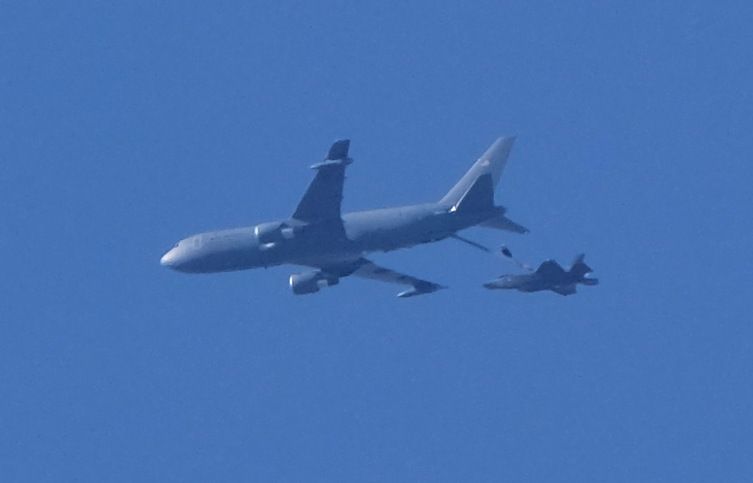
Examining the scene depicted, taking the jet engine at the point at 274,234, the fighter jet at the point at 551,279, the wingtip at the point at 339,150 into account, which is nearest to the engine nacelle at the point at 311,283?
the jet engine at the point at 274,234

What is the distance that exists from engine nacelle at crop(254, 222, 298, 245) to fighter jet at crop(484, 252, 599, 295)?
35.2 feet

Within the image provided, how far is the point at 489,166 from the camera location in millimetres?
121312

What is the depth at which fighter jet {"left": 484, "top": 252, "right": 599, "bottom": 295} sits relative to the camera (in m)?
118

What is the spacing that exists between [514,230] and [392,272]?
939 centimetres

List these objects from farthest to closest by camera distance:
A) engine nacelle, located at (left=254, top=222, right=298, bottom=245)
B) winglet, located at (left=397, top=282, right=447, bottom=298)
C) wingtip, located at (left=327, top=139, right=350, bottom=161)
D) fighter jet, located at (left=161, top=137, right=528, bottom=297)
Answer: winglet, located at (left=397, top=282, right=447, bottom=298) → engine nacelle, located at (left=254, top=222, right=298, bottom=245) → fighter jet, located at (left=161, top=137, right=528, bottom=297) → wingtip, located at (left=327, top=139, right=350, bottom=161)

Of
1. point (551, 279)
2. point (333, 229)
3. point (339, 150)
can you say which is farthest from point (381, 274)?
point (339, 150)

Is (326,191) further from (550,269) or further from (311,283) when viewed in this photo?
(550,269)

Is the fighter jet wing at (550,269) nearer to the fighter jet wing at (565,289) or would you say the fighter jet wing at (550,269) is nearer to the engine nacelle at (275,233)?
the fighter jet wing at (565,289)

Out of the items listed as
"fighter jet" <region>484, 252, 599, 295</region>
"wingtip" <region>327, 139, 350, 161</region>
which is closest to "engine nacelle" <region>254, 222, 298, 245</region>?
"wingtip" <region>327, 139, 350, 161</region>

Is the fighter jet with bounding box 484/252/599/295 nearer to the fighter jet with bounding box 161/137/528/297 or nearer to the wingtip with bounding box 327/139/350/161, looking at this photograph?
the fighter jet with bounding box 161/137/528/297

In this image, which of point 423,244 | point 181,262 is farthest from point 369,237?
point 181,262

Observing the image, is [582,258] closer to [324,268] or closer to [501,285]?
[501,285]

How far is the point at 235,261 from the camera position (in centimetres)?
11844

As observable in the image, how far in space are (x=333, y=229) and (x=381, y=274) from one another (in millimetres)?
8475
